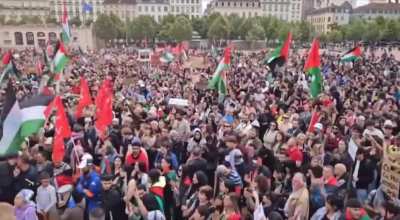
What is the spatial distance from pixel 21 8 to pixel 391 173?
103 m

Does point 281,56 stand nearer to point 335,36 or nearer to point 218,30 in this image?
point 218,30

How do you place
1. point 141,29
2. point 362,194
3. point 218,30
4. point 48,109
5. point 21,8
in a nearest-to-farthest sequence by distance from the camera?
point 362,194, point 48,109, point 218,30, point 141,29, point 21,8

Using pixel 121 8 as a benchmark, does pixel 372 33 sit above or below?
below

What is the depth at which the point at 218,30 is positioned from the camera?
246 feet

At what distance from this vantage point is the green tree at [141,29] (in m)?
76.6

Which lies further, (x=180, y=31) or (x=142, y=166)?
(x=180, y=31)

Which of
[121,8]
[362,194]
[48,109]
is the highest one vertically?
[121,8]

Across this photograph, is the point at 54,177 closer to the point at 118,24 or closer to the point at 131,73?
the point at 131,73

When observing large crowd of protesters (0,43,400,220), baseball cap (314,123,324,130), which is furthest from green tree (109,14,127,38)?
baseball cap (314,123,324,130)

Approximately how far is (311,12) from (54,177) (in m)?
126

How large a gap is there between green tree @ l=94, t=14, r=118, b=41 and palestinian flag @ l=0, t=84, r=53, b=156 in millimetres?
69252

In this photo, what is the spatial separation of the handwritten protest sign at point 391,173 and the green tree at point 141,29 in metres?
73.6

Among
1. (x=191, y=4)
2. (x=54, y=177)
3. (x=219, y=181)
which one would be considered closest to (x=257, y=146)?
(x=219, y=181)

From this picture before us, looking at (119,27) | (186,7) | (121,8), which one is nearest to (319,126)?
(119,27)
